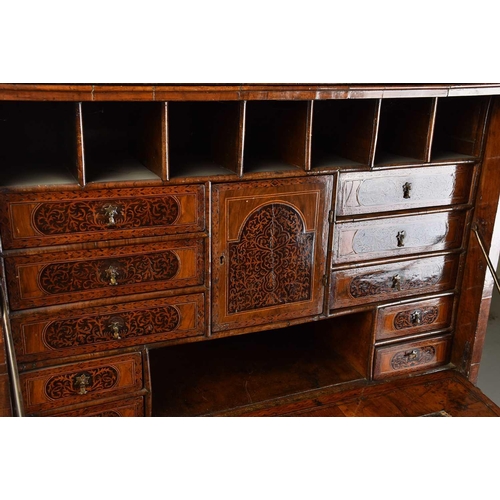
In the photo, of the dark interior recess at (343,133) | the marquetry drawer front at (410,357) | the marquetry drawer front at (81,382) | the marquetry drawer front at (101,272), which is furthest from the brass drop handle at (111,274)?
the marquetry drawer front at (410,357)

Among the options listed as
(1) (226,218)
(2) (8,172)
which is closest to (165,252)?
(1) (226,218)

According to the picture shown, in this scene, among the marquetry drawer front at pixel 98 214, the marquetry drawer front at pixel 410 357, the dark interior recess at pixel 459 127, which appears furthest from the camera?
the marquetry drawer front at pixel 410 357

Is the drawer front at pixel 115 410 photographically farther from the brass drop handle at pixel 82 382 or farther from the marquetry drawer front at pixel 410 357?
the marquetry drawer front at pixel 410 357

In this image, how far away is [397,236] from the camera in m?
2.09

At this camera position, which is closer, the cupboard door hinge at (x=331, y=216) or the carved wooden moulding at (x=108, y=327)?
the carved wooden moulding at (x=108, y=327)

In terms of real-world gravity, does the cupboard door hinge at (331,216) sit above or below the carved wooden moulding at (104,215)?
below

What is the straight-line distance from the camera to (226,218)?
1.78 metres

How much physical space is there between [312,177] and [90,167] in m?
0.66

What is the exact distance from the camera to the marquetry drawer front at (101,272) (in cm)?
162

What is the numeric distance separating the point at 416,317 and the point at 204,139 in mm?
1025

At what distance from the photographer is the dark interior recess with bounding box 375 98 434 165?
2012 millimetres

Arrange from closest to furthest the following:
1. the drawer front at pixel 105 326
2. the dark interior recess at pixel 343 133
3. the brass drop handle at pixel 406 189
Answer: the drawer front at pixel 105 326 < the dark interior recess at pixel 343 133 < the brass drop handle at pixel 406 189

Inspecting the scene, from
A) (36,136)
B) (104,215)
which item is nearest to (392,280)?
(104,215)

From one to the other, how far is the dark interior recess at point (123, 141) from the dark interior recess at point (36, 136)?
80 millimetres
